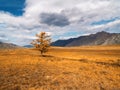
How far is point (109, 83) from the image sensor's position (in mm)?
19250

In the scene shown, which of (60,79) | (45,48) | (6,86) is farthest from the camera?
(45,48)

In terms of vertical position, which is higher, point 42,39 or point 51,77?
point 42,39

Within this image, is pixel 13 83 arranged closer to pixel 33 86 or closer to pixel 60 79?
pixel 33 86

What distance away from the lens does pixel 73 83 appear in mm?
18438

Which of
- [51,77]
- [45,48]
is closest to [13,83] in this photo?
[51,77]

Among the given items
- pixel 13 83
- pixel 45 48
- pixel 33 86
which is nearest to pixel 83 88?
pixel 33 86

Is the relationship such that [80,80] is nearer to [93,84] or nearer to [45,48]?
[93,84]

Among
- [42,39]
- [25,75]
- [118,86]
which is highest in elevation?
[42,39]

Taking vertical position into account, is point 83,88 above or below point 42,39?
below

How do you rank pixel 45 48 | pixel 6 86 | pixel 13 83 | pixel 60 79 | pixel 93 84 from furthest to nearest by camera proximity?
1. pixel 45 48
2. pixel 60 79
3. pixel 93 84
4. pixel 13 83
5. pixel 6 86

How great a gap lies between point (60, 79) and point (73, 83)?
6.18 ft

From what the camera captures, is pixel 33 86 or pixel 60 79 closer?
pixel 33 86

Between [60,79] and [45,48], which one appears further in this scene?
[45,48]

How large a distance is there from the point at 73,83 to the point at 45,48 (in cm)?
4665
